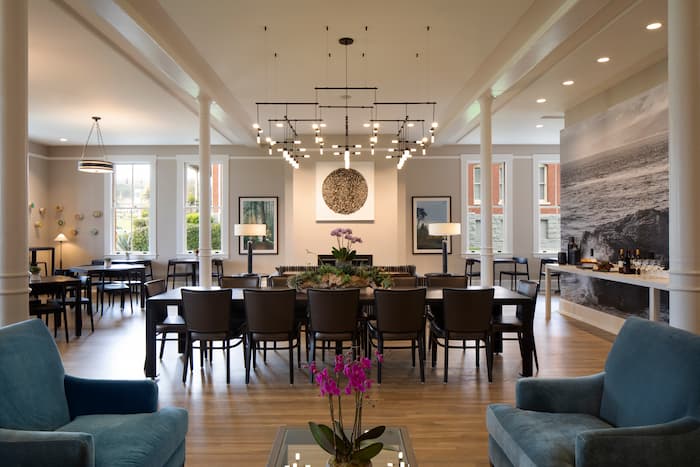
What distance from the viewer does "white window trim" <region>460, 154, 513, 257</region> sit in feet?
37.6

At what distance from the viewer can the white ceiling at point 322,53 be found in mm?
4598

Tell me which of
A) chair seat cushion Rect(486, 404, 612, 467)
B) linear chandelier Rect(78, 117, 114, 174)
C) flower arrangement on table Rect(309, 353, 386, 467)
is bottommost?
chair seat cushion Rect(486, 404, 612, 467)


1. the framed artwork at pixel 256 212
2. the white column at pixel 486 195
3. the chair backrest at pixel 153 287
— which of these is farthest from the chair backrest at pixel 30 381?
the framed artwork at pixel 256 212

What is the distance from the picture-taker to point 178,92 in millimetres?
7250

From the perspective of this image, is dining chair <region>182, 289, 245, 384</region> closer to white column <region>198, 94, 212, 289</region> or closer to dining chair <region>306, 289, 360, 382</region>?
dining chair <region>306, 289, 360, 382</region>

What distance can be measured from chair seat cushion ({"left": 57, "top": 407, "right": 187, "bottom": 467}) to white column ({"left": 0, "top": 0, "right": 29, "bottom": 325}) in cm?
107

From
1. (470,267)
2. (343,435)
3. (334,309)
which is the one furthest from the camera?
(470,267)

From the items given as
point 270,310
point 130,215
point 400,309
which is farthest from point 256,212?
point 400,309

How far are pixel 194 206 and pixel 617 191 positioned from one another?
8881mm

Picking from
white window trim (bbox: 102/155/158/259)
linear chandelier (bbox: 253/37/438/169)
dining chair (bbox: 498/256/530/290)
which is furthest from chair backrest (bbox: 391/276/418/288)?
white window trim (bbox: 102/155/158/259)

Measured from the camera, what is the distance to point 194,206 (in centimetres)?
1145

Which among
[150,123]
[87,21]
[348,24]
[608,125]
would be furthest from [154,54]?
[608,125]

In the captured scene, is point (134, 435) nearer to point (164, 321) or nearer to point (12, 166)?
point (12, 166)

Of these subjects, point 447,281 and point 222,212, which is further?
point 222,212
